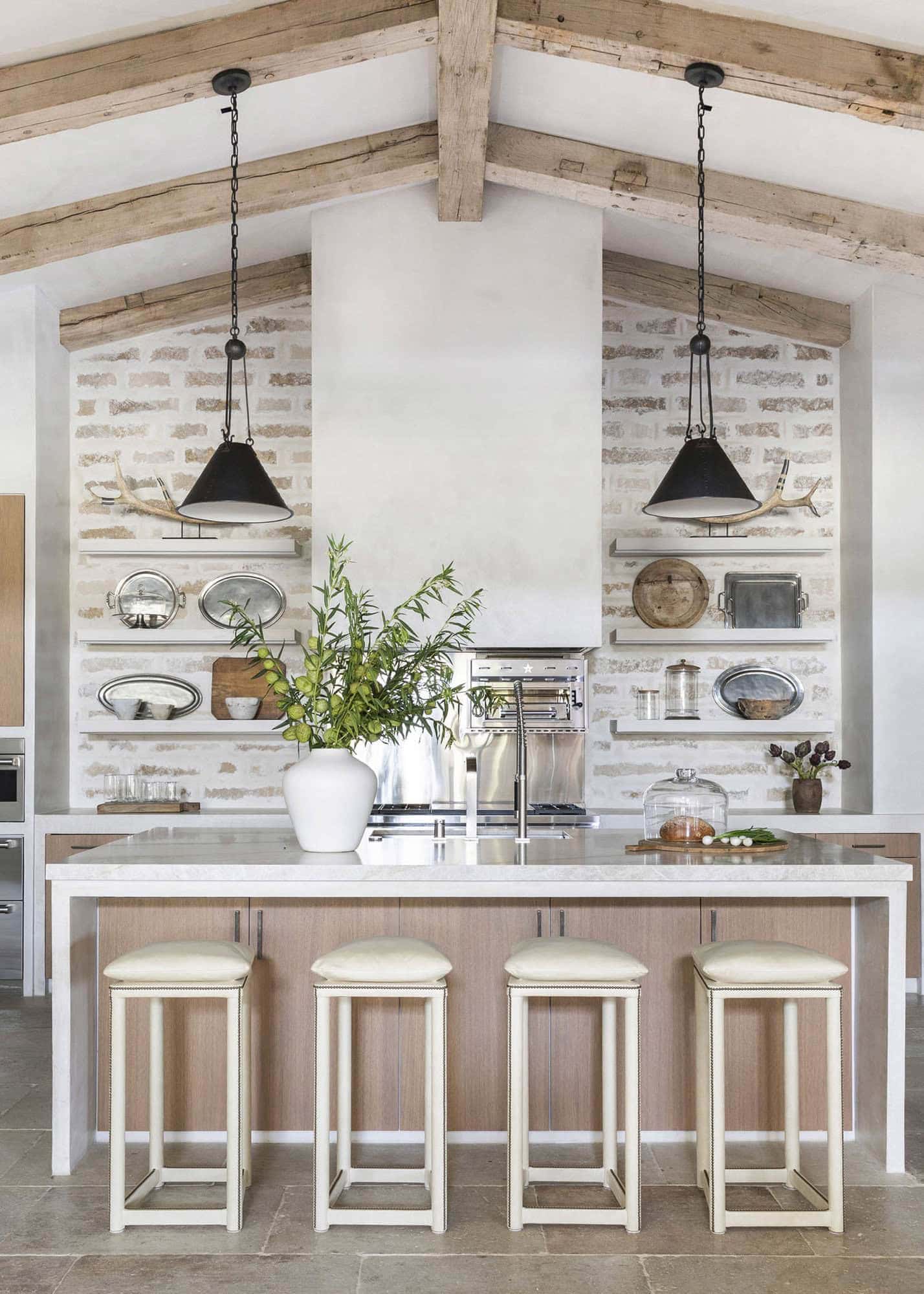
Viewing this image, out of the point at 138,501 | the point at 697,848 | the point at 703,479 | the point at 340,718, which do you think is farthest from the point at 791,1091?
the point at 138,501

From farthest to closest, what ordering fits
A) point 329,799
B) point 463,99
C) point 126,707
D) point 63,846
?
point 126,707, point 63,846, point 463,99, point 329,799

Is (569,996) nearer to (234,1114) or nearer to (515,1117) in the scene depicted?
(515,1117)

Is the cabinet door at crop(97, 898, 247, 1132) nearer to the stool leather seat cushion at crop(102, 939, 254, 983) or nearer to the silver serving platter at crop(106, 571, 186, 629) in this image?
the stool leather seat cushion at crop(102, 939, 254, 983)

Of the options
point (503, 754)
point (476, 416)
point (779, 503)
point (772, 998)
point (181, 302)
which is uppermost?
point (181, 302)

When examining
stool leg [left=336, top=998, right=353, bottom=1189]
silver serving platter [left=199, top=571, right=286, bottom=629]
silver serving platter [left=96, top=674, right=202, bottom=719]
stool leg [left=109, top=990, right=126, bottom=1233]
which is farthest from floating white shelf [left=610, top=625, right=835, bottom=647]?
stool leg [left=109, top=990, right=126, bottom=1233]

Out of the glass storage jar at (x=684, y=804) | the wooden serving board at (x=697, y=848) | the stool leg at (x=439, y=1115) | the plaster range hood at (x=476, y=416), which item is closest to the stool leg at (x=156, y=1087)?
the stool leg at (x=439, y=1115)

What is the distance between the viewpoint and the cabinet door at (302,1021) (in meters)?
3.44

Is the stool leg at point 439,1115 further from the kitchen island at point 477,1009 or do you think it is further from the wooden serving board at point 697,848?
the wooden serving board at point 697,848

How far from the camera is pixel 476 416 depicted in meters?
5.15

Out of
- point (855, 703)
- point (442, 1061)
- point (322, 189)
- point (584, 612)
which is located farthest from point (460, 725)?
point (442, 1061)

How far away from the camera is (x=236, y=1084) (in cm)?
291

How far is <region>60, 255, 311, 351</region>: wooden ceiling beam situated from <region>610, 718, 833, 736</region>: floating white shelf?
8.84ft

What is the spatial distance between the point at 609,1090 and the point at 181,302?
4.30 metres

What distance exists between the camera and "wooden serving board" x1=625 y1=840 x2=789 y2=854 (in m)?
3.39
